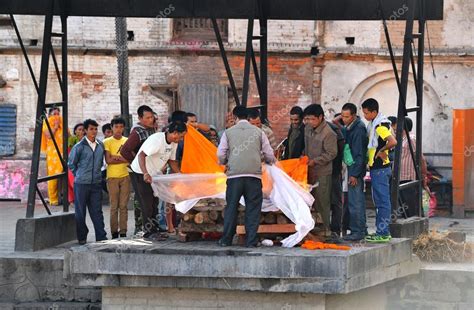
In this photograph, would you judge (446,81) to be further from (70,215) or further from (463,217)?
(70,215)

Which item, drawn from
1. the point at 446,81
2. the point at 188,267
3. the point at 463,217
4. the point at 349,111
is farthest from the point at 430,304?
the point at 446,81

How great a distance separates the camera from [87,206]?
17625 millimetres

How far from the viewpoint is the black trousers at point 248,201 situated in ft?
46.9

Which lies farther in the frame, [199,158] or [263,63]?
[263,63]

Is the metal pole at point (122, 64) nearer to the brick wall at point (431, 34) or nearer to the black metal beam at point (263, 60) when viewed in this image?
the brick wall at point (431, 34)

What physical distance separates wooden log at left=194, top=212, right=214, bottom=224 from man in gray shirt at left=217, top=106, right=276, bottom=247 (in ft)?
1.89

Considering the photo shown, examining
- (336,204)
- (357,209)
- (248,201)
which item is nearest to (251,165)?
(248,201)

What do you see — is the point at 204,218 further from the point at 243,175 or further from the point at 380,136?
the point at 380,136

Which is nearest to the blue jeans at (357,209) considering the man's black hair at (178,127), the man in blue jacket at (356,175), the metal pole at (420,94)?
the man in blue jacket at (356,175)

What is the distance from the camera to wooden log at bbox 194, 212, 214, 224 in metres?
15.0

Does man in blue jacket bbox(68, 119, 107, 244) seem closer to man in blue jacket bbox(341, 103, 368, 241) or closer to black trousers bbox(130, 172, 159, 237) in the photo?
black trousers bbox(130, 172, 159, 237)

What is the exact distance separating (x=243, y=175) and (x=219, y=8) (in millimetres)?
5256

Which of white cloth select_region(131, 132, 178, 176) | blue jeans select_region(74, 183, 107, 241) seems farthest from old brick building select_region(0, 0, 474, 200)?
white cloth select_region(131, 132, 178, 176)

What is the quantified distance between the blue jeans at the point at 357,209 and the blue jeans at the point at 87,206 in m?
3.89
